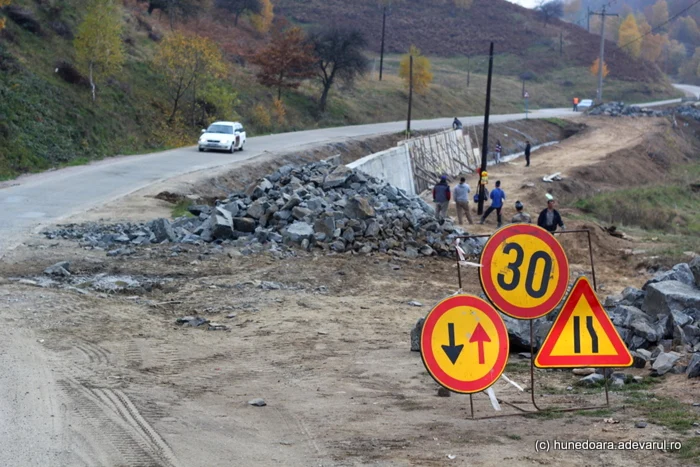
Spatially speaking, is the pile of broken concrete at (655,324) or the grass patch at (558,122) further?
the grass patch at (558,122)

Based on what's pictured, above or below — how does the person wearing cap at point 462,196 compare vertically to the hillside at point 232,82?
below

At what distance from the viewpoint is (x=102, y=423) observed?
7.91 meters

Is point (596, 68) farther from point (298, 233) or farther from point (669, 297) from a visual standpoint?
point (669, 297)

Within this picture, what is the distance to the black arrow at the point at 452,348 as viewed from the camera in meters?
7.84

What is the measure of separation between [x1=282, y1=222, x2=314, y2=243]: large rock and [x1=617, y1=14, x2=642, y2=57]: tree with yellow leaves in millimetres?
120978

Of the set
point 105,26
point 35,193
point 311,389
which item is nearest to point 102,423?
point 311,389

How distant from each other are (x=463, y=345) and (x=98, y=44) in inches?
1339

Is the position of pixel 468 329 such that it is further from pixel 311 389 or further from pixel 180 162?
pixel 180 162

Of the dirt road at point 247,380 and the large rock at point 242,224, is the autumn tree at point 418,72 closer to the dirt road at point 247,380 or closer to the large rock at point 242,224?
the large rock at point 242,224

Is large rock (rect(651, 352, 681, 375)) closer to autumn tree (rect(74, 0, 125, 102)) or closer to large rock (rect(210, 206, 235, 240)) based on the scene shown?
large rock (rect(210, 206, 235, 240))

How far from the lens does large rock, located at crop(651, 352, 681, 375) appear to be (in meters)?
9.55

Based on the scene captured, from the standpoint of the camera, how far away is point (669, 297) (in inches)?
443

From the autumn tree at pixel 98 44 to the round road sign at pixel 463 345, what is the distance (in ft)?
110

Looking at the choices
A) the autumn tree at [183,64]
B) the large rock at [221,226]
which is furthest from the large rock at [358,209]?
the autumn tree at [183,64]
